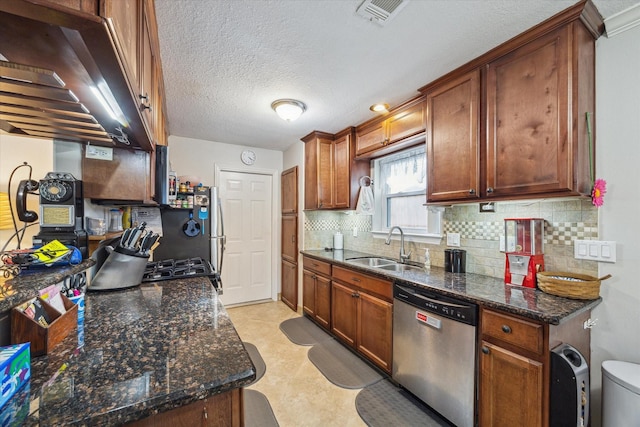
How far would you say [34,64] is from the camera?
738 mm

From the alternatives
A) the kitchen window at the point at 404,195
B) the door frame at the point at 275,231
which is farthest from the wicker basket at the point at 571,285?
the door frame at the point at 275,231

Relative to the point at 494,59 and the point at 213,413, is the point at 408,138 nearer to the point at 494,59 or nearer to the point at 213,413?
the point at 494,59

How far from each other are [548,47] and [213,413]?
2264mm

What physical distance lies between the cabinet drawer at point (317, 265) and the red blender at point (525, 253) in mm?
1670

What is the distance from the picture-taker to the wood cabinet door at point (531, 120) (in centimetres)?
142

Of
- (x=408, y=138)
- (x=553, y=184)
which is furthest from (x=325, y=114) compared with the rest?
(x=553, y=184)

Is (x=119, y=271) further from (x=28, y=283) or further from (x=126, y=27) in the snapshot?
(x=126, y=27)

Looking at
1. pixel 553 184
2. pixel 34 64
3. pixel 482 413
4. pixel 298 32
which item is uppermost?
pixel 298 32

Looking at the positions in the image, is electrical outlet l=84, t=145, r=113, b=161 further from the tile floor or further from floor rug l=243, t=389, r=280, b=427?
the tile floor

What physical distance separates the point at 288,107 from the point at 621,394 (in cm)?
274

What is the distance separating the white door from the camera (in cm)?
390

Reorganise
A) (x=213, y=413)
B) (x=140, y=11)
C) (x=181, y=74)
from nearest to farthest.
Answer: (x=213, y=413) < (x=140, y=11) < (x=181, y=74)

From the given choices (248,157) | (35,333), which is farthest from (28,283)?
(248,157)

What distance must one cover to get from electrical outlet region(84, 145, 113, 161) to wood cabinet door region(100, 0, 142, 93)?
0.70 meters
